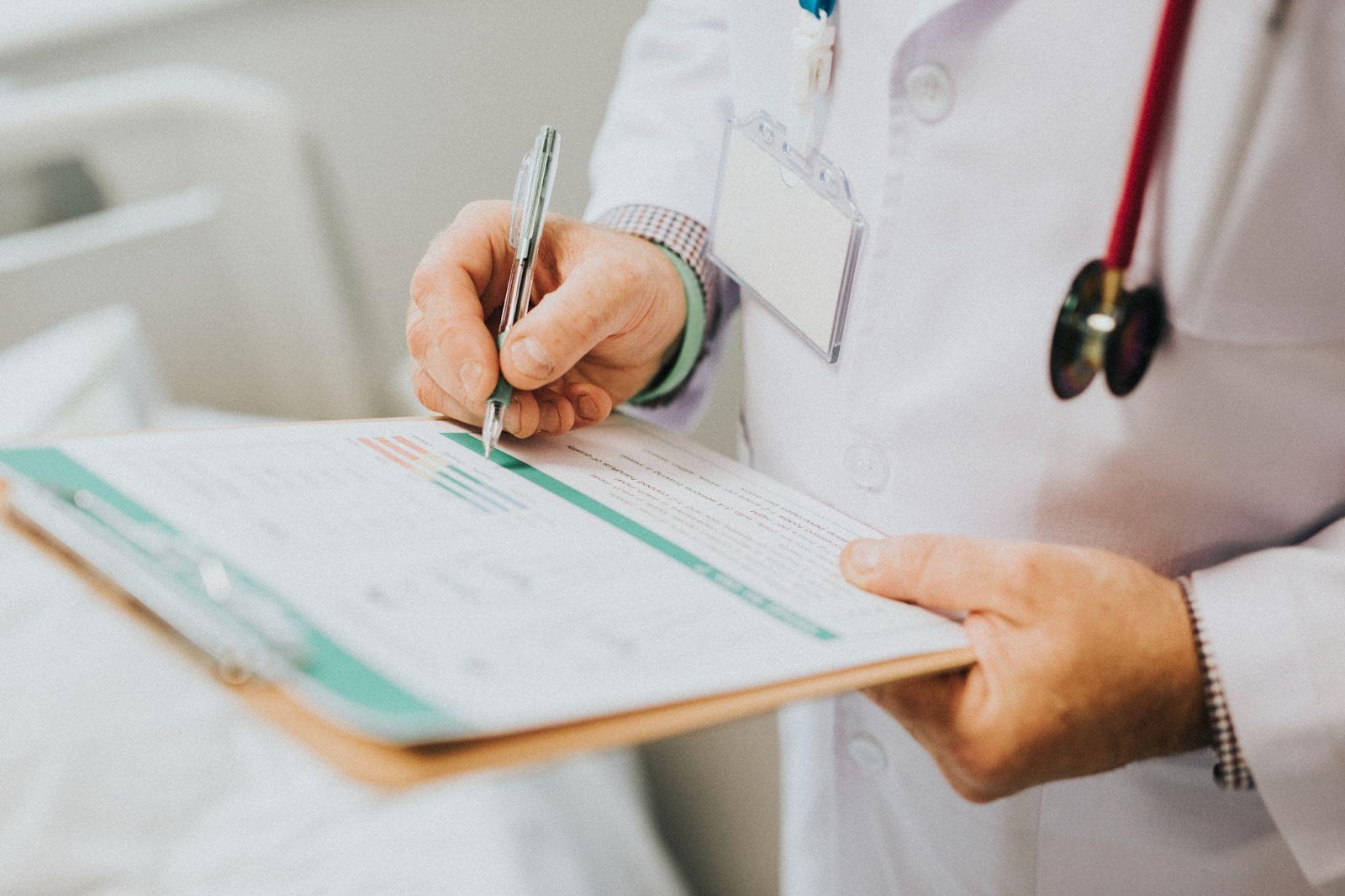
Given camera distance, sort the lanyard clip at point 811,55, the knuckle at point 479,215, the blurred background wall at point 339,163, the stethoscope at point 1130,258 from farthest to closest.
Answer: the blurred background wall at point 339,163, the knuckle at point 479,215, the lanyard clip at point 811,55, the stethoscope at point 1130,258

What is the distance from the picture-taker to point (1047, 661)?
44cm

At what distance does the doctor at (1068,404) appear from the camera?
0.44 meters

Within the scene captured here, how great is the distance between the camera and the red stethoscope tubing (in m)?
0.41

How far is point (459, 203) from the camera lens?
4.55 feet

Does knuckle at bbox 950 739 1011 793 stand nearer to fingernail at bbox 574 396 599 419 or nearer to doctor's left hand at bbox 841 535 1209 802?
doctor's left hand at bbox 841 535 1209 802

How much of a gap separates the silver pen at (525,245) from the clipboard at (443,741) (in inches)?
9.5

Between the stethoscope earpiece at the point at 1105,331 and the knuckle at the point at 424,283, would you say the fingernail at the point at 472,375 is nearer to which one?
the knuckle at the point at 424,283

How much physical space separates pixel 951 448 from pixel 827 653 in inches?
7.8

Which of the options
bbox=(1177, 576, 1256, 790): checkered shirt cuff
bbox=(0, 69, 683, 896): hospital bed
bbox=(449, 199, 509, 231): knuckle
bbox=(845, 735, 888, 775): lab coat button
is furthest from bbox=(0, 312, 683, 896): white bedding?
bbox=(1177, 576, 1256, 790): checkered shirt cuff

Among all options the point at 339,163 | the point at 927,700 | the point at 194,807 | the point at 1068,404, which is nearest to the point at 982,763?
the point at 927,700

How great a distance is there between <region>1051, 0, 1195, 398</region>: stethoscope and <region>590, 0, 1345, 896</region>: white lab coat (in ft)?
0.04

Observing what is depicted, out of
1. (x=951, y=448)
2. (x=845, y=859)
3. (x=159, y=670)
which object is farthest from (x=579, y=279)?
(x=159, y=670)

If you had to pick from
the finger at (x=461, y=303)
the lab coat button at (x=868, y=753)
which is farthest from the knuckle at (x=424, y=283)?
the lab coat button at (x=868, y=753)

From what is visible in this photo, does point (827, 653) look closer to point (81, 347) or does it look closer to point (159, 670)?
point (159, 670)
